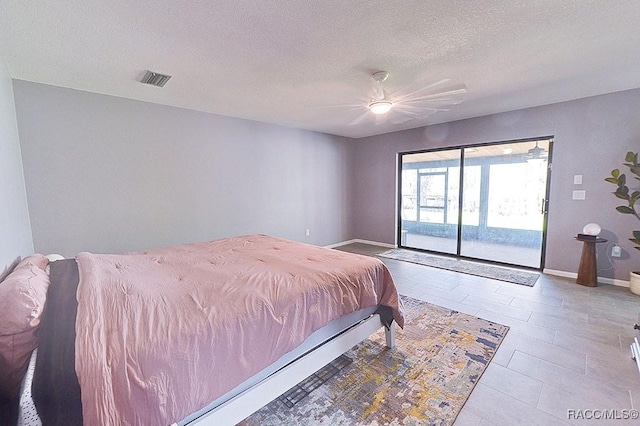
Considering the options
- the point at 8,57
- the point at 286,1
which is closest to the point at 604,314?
the point at 286,1

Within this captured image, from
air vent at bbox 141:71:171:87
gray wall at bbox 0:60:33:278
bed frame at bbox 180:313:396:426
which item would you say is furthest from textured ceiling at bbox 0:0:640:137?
bed frame at bbox 180:313:396:426

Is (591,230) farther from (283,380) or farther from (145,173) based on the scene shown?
(145,173)

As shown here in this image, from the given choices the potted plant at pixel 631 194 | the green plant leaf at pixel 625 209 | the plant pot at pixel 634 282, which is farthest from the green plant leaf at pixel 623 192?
the plant pot at pixel 634 282

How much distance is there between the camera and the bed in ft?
3.00

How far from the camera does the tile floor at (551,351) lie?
1567 millimetres

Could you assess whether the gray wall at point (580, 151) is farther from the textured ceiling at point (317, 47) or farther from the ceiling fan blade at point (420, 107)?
the ceiling fan blade at point (420, 107)

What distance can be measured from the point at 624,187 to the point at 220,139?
529 cm

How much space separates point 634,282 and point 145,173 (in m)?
6.13

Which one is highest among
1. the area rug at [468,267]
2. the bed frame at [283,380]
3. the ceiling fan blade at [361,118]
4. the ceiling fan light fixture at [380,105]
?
the ceiling fan blade at [361,118]

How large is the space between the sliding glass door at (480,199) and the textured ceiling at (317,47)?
137cm

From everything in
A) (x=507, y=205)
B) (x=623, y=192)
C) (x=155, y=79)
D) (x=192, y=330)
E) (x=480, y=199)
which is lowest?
(x=192, y=330)

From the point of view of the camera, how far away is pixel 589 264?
3381 millimetres

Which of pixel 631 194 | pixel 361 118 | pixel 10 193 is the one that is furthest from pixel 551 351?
pixel 10 193

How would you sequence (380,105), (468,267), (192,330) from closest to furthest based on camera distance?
(192,330), (380,105), (468,267)
